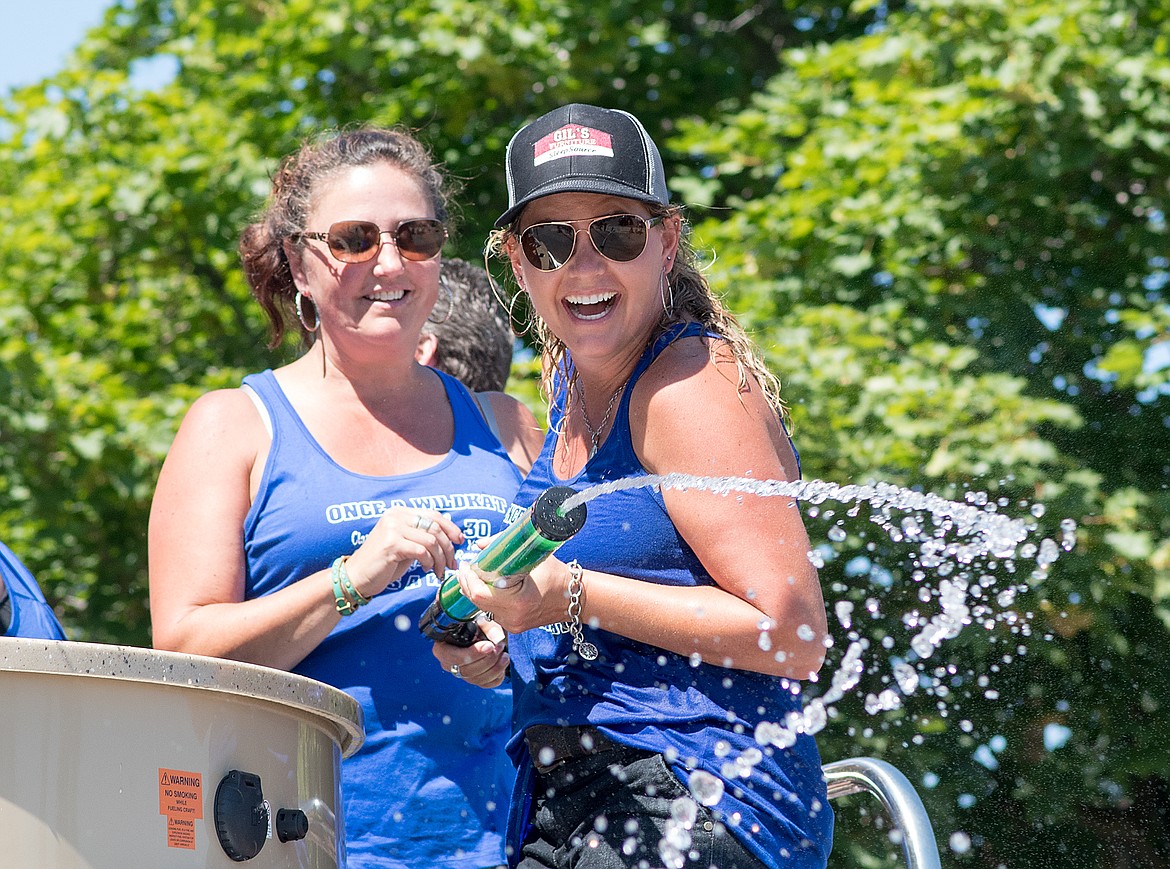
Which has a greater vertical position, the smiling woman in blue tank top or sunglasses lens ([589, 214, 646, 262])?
sunglasses lens ([589, 214, 646, 262])

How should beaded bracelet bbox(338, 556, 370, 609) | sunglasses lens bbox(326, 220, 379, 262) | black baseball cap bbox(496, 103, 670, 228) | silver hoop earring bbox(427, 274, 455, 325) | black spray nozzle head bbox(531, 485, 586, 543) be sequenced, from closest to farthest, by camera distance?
black spray nozzle head bbox(531, 485, 586, 543) < black baseball cap bbox(496, 103, 670, 228) < beaded bracelet bbox(338, 556, 370, 609) < sunglasses lens bbox(326, 220, 379, 262) < silver hoop earring bbox(427, 274, 455, 325)

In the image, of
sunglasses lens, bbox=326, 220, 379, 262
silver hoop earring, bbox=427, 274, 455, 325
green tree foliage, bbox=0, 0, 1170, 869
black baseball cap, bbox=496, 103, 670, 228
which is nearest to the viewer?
black baseball cap, bbox=496, 103, 670, 228

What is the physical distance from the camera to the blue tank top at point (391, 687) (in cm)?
228

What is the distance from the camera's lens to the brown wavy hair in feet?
8.76

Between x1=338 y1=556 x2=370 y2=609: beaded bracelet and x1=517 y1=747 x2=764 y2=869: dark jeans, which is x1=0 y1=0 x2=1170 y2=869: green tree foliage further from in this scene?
x1=517 y1=747 x2=764 y2=869: dark jeans

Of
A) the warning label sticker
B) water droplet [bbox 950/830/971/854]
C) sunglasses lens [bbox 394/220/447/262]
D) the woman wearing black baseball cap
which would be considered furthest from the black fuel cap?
water droplet [bbox 950/830/971/854]

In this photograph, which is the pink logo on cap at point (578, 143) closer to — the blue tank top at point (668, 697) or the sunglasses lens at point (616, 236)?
the sunglasses lens at point (616, 236)

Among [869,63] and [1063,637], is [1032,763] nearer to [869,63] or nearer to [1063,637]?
[1063,637]

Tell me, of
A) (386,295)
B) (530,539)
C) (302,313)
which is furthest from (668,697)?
(302,313)

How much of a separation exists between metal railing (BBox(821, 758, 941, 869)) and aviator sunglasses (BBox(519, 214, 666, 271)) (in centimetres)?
88

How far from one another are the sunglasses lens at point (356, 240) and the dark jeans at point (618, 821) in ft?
3.64

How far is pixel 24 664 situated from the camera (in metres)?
1.37

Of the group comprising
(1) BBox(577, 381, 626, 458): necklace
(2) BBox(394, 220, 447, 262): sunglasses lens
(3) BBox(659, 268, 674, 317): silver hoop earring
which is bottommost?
(2) BBox(394, 220, 447, 262): sunglasses lens

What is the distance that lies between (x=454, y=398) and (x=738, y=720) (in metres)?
1.15
